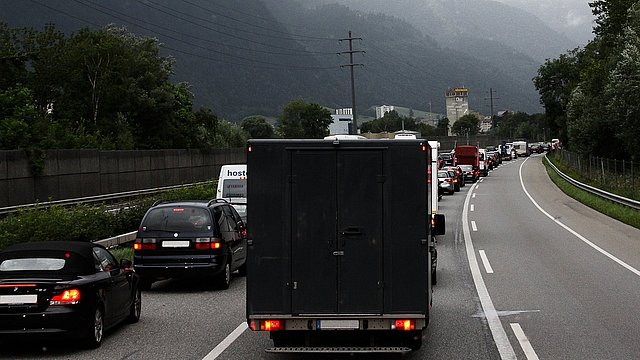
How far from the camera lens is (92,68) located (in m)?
70.6

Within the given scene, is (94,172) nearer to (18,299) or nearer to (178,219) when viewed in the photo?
(178,219)

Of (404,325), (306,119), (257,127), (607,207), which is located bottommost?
(607,207)

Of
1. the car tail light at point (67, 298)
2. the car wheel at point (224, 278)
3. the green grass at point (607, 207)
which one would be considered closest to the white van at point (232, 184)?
the car wheel at point (224, 278)

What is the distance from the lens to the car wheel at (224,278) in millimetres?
16352

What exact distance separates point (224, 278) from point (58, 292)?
6.33 meters

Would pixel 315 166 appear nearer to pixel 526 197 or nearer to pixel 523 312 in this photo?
pixel 523 312

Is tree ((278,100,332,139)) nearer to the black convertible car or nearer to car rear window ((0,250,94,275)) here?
the black convertible car

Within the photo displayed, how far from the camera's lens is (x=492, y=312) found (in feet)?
42.9

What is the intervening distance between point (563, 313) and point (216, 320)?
16.3ft

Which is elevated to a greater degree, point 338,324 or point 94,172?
point 94,172

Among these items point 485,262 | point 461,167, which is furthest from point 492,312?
point 461,167

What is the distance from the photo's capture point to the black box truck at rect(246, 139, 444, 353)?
917 cm

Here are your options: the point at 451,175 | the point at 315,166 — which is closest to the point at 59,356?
the point at 315,166

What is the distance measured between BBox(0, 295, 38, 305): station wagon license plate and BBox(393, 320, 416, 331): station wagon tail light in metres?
4.14
